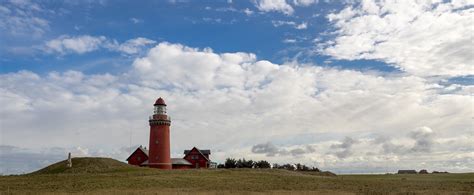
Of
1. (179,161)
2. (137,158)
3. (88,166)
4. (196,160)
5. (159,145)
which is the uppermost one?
(159,145)

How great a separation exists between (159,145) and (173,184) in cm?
3100

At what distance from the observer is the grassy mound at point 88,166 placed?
6150 centimetres

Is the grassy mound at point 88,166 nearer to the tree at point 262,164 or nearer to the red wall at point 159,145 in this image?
the red wall at point 159,145

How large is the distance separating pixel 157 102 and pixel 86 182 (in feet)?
106

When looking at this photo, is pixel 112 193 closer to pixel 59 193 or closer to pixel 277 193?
pixel 59 193

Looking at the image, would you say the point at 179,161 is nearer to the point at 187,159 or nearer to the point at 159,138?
the point at 187,159

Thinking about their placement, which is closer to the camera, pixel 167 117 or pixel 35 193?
pixel 35 193

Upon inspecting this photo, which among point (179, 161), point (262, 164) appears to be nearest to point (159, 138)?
point (179, 161)

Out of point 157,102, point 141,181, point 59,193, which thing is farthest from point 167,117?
point 59,193

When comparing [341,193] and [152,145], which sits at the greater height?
[152,145]

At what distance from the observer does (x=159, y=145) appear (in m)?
75.0

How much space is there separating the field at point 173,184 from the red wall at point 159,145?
23.1 ft

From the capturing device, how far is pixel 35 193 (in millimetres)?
34188

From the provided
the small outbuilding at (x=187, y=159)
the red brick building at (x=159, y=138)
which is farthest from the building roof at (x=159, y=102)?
the small outbuilding at (x=187, y=159)
